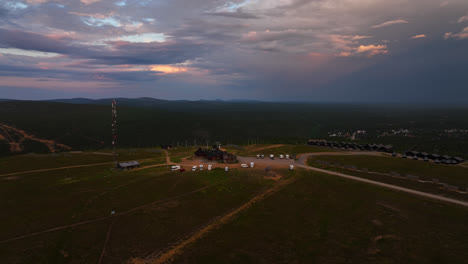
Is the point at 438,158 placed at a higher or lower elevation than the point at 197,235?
higher

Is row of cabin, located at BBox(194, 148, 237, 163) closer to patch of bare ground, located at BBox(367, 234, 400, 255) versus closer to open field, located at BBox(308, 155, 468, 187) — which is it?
open field, located at BBox(308, 155, 468, 187)

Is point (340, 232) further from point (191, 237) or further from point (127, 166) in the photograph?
point (127, 166)

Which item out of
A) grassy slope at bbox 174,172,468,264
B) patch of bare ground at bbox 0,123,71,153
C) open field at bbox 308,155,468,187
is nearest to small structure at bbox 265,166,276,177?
grassy slope at bbox 174,172,468,264

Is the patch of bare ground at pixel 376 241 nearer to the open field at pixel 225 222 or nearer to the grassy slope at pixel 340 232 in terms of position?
the grassy slope at pixel 340 232

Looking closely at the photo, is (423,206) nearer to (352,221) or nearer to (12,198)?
(352,221)

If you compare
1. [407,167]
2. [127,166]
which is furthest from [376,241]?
[127,166]

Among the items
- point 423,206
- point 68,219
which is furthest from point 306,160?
point 68,219
